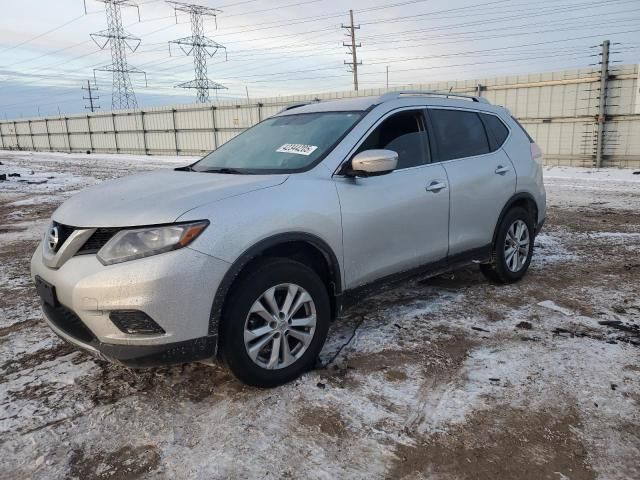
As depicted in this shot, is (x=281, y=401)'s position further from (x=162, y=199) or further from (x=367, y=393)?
(x=162, y=199)

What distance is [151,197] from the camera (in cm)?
290

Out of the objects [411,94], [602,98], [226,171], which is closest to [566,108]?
[602,98]

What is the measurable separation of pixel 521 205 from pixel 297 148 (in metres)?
2.60

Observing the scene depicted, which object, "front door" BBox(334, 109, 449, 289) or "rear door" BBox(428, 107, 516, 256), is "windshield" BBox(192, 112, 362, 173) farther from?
"rear door" BBox(428, 107, 516, 256)

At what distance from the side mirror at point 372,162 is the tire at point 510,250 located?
1891 millimetres

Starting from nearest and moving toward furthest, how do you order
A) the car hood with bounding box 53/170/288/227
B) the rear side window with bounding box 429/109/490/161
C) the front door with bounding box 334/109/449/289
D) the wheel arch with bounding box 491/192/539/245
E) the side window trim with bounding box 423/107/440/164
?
the car hood with bounding box 53/170/288/227 < the front door with bounding box 334/109/449/289 < the side window trim with bounding box 423/107/440/164 < the rear side window with bounding box 429/109/490/161 < the wheel arch with bounding box 491/192/539/245

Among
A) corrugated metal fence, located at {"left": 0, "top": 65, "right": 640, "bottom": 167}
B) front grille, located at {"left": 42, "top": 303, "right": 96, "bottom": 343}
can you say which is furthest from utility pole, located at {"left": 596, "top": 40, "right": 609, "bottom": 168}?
front grille, located at {"left": 42, "top": 303, "right": 96, "bottom": 343}

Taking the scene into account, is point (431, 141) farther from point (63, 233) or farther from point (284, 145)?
point (63, 233)

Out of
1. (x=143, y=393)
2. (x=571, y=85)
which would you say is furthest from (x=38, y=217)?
(x=571, y=85)

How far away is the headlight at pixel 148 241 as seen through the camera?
257cm

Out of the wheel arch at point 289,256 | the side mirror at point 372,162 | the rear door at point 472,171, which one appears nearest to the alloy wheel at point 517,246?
the rear door at point 472,171

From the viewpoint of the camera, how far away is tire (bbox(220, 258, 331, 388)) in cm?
275

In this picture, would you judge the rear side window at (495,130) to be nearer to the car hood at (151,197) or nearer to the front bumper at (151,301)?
the car hood at (151,197)

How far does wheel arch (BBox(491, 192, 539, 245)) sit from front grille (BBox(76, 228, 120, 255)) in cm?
334
